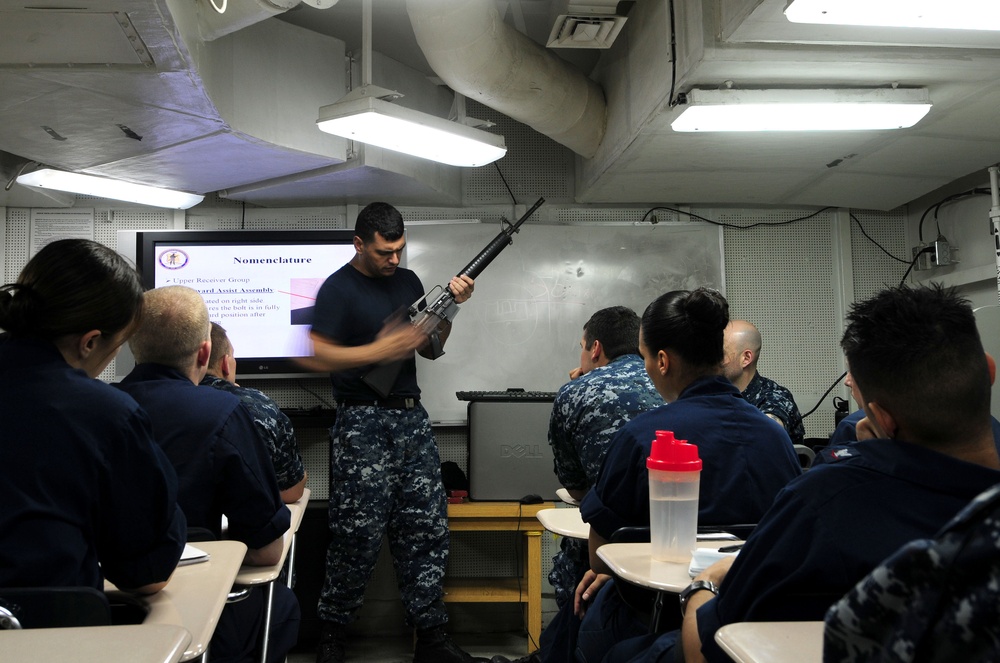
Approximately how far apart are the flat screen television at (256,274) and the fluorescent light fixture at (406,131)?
91 centimetres

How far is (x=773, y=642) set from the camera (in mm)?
958

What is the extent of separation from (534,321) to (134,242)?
7.32ft

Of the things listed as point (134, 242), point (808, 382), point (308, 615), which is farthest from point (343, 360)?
point (808, 382)

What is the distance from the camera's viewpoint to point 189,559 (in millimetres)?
1583

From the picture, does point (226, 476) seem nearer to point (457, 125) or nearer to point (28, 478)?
point (28, 478)

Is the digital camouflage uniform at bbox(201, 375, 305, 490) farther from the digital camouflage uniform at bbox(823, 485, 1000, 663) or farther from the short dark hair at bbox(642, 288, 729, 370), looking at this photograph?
the digital camouflage uniform at bbox(823, 485, 1000, 663)

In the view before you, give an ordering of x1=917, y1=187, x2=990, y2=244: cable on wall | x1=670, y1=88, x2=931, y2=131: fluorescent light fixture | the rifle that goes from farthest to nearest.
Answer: x1=917, y1=187, x2=990, y2=244: cable on wall < the rifle < x1=670, y1=88, x2=931, y2=131: fluorescent light fixture

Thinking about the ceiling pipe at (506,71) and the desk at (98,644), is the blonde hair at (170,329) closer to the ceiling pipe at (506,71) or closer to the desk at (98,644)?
the desk at (98,644)

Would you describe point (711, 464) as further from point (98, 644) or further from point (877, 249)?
point (877, 249)

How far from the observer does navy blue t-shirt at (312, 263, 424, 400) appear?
3561 mm

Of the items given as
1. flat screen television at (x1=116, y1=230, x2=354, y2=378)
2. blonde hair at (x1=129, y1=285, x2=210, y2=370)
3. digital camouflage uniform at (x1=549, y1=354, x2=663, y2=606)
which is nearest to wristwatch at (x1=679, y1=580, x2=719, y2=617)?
digital camouflage uniform at (x1=549, y1=354, x2=663, y2=606)

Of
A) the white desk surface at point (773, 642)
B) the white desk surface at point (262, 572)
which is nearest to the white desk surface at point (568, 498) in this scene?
the white desk surface at point (262, 572)

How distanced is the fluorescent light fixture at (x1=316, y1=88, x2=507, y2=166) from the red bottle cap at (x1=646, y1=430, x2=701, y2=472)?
2.06 metres

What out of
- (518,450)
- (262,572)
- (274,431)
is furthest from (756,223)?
(262,572)
